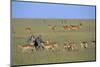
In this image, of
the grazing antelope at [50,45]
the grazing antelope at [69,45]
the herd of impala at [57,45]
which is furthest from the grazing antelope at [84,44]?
the grazing antelope at [50,45]

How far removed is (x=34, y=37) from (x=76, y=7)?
654 mm

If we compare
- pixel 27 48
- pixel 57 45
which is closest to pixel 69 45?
pixel 57 45

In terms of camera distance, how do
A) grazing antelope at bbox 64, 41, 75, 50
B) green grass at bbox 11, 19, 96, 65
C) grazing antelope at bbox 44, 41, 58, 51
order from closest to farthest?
green grass at bbox 11, 19, 96, 65 < grazing antelope at bbox 44, 41, 58, 51 < grazing antelope at bbox 64, 41, 75, 50

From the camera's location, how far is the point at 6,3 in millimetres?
2344

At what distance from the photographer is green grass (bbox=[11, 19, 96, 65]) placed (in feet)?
7.85

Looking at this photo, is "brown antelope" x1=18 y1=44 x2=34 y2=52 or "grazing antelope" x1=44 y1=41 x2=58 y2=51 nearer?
"brown antelope" x1=18 y1=44 x2=34 y2=52

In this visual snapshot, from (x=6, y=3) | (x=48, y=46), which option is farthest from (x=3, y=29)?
(x=48, y=46)

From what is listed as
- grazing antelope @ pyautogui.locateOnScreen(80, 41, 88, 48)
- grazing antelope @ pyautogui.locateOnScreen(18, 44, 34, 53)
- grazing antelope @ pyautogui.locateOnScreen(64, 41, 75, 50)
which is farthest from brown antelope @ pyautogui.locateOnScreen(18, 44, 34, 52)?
grazing antelope @ pyautogui.locateOnScreen(80, 41, 88, 48)

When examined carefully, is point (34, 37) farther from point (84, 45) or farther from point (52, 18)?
point (84, 45)

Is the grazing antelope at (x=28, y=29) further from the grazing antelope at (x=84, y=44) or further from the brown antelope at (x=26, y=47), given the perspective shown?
the grazing antelope at (x=84, y=44)

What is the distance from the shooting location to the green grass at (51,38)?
7.85 feet

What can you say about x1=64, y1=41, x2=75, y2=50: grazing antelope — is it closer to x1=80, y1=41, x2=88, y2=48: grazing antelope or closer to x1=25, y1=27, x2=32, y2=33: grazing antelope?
x1=80, y1=41, x2=88, y2=48: grazing antelope

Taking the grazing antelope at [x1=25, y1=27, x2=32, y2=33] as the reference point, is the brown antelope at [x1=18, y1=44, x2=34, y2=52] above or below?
below

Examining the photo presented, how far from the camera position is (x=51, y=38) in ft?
8.39
